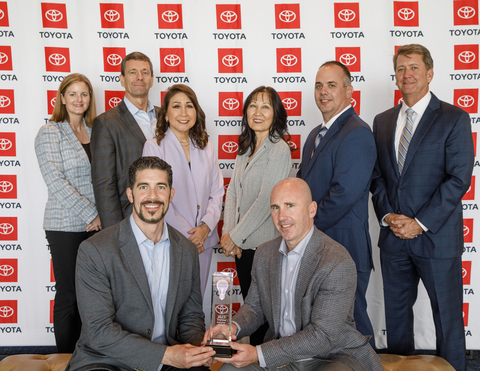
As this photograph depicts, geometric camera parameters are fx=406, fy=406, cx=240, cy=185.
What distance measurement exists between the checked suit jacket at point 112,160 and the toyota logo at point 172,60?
1.06 meters

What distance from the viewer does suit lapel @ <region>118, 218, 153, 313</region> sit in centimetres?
197

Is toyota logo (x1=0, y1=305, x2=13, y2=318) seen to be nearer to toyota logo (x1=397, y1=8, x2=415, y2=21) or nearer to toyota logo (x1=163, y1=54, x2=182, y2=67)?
toyota logo (x1=163, y1=54, x2=182, y2=67)

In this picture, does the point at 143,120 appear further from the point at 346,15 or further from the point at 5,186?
the point at 346,15

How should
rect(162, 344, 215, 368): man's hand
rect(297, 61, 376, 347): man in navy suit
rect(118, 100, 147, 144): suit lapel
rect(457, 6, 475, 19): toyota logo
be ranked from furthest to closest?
1. rect(457, 6, 475, 19): toyota logo
2. rect(118, 100, 147, 144): suit lapel
3. rect(297, 61, 376, 347): man in navy suit
4. rect(162, 344, 215, 368): man's hand

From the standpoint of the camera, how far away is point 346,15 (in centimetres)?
372

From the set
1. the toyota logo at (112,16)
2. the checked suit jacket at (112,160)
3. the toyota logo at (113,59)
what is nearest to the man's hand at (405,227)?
the checked suit jacket at (112,160)

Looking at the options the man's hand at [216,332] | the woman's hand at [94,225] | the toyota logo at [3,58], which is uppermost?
the toyota logo at [3,58]

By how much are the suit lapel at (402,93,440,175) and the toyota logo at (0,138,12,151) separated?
3.38 metres

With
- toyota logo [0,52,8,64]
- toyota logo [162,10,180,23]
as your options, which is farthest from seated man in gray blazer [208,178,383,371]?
toyota logo [0,52,8,64]

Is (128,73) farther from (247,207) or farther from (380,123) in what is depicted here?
(380,123)

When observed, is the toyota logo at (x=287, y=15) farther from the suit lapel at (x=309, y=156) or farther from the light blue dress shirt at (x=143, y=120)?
the light blue dress shirt at (x=143, y=120)

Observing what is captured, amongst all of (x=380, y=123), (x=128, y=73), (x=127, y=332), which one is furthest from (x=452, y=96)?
(x=127, y=332)

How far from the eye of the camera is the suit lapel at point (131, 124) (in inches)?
115

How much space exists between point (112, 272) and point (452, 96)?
3.35 meters
